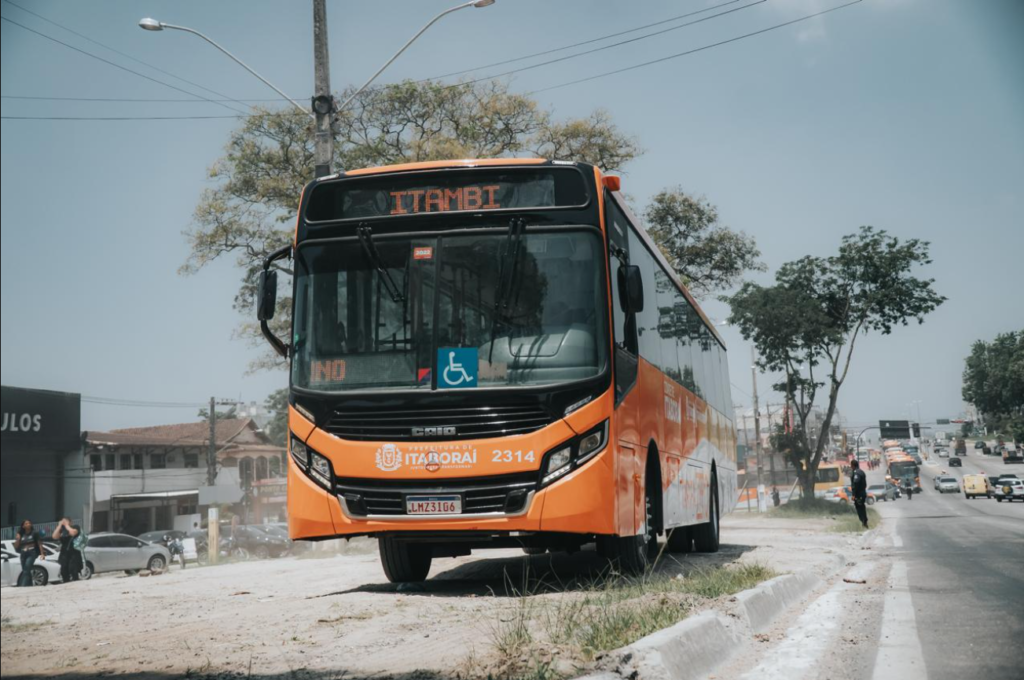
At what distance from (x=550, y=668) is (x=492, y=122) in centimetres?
2454

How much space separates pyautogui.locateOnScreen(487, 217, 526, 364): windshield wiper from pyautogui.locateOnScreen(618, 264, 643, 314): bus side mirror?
105 cm

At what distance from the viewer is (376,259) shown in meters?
9.03

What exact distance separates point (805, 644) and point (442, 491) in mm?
3133

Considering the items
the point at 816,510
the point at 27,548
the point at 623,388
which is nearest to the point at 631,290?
the point at 623,388

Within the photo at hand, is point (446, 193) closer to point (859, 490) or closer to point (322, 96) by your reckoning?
point (322, 96)

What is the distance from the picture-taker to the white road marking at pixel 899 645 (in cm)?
568

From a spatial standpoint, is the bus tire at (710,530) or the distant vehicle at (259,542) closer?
the bus tire at (710,530)

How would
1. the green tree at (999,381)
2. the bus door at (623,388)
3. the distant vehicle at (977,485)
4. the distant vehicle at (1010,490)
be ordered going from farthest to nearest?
1. the distant vehicle at (977,485)
2. the distant vehicle at (1010,490)
3. the green tree at (999,381)
4. the bus door at (623,388)

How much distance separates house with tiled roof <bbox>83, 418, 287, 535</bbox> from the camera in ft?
168

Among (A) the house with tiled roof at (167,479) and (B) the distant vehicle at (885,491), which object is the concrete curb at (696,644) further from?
(B) the distant vehicle at (885,491)

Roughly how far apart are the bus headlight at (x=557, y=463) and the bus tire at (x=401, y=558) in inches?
82.5

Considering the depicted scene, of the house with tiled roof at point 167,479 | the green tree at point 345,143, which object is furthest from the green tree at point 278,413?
the green tree at point 345,143

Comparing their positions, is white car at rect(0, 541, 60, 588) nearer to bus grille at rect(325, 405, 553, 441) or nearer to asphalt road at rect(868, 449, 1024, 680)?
bus grille at rect(325, 405, 553, 441)

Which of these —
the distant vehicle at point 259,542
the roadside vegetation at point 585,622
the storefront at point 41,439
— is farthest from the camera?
the distant vehicle at point 259,542
